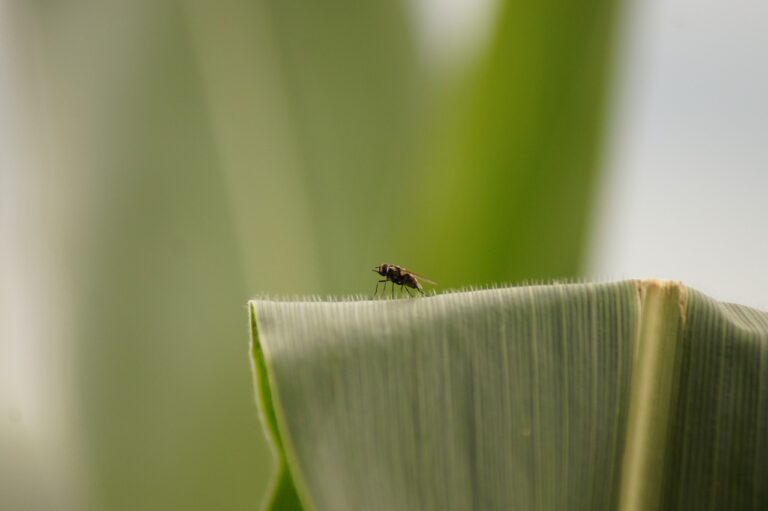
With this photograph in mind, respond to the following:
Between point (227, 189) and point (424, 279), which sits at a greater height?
point (227, 189)

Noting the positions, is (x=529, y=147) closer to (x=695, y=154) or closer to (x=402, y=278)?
(x=402, y=278)

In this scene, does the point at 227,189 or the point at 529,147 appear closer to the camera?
the point at 529,147

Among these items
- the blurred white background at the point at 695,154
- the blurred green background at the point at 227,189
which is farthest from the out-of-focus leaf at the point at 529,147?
the blurred white background at the point at 695,154

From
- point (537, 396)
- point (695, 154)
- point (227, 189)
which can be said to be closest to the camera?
point (537, 396)

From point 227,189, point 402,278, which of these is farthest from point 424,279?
point 227,189

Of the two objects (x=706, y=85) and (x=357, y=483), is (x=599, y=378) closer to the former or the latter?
(x=357, y=483)

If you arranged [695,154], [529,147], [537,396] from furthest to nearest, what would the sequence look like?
[695,154]
[529,147]
[537,396]
